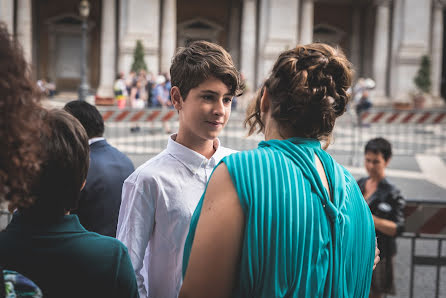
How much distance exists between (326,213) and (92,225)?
198 centimetres

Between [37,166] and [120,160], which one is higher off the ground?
[37,166]

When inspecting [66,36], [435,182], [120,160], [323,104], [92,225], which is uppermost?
[66,36]

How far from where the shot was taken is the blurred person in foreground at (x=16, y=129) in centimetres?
133

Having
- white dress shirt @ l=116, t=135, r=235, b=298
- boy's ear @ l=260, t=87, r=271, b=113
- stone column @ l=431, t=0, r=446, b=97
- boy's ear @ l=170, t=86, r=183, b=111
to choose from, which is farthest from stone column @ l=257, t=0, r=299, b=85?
boy's ear @ l=260, t=87, r=271, b=113

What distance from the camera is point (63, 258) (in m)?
1.70

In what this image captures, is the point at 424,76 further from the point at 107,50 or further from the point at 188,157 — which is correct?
the point at 188,157

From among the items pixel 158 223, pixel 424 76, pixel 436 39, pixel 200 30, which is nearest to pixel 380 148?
pixel 158 223

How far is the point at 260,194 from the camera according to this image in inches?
70.8

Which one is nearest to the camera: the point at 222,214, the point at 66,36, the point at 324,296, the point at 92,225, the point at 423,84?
the point at 222,214

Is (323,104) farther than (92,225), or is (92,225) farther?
(92,225)

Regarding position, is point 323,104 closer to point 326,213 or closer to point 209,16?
point 326,213

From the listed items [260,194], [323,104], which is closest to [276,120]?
[323,104]

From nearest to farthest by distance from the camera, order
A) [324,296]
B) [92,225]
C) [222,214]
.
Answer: [222,214]
[324,296]
[92,225]

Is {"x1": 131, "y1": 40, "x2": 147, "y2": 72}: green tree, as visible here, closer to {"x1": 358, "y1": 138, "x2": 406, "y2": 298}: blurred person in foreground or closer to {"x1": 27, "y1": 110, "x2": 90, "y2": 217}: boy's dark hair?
{"x1": 358, "y1": 138, "x2": 406, "y2": 298}: blurred person in foreground
